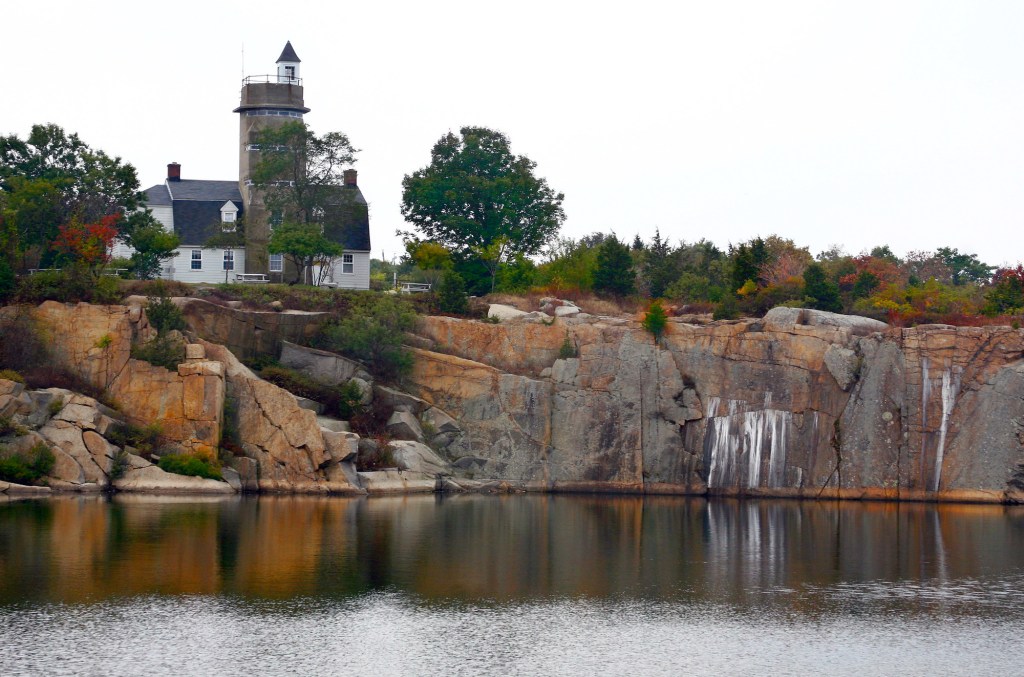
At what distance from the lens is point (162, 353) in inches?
2601

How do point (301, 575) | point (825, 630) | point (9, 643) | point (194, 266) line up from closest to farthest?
point (9, 643) < point (825, 630) < point (301, 575) < point (194, 266)

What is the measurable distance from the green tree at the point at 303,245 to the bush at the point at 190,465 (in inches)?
806

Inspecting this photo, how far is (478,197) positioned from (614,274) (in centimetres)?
1116

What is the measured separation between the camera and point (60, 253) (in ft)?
242

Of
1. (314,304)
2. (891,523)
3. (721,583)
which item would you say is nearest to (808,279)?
(891,523)

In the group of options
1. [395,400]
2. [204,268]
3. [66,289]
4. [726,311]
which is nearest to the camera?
[66,289]

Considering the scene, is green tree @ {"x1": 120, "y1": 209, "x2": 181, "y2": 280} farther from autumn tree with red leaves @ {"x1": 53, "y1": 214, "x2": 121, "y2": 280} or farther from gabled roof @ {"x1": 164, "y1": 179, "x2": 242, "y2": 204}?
gabled roof @ {"x1": 164, "y1": 179, "x2": 242, "y2": 204}

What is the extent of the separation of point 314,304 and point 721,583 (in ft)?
129

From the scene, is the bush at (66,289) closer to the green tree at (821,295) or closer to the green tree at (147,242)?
the green tree at (147,242)

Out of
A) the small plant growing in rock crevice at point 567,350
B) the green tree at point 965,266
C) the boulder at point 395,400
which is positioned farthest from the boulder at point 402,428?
the green tree at point 965,266

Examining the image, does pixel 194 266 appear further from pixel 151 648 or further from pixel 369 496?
pixel 151 648

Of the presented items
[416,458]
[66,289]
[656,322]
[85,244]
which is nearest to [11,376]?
[66,289]

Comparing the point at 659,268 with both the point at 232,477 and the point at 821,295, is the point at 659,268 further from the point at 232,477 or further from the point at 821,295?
the point at 232,477

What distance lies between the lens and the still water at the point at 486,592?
106 feet
